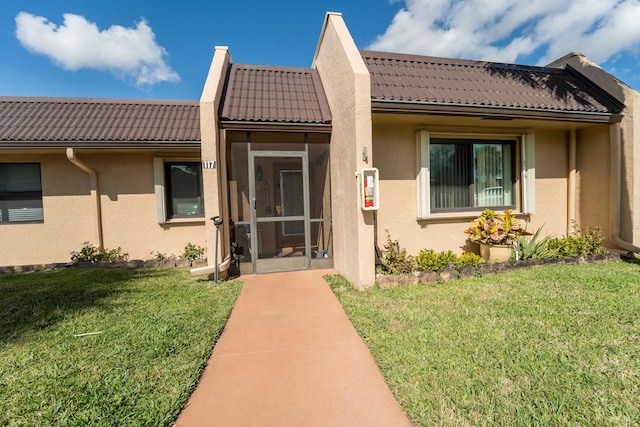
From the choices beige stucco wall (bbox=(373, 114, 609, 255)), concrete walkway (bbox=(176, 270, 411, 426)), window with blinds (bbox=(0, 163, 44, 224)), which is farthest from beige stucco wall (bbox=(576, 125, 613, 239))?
window with blinds (bbox=(0, 163, 44, 224))

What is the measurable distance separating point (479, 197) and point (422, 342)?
491cm

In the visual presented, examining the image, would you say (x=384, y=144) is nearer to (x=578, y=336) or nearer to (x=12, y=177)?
(x=578, y=336)

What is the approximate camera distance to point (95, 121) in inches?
276

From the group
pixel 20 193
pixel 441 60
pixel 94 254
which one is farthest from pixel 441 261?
pixel 20 193

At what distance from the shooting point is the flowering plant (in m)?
5.55

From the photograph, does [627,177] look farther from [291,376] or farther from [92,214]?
[92,214]

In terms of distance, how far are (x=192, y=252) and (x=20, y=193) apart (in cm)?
453

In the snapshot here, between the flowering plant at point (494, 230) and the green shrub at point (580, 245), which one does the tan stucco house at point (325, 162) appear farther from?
the flowering plant at point (494, 230)

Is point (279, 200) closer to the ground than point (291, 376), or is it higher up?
higher up

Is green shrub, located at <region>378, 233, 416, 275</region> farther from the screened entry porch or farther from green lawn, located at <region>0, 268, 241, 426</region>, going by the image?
green lawn, located at <region>0, 268, 241, 426</region>

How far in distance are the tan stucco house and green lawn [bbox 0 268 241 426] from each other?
154 cm

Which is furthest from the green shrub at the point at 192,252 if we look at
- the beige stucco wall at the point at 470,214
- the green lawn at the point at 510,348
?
the beige stucco wall at the point at 470,214

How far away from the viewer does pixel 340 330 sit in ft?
11.2

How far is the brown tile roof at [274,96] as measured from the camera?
5641 mm
